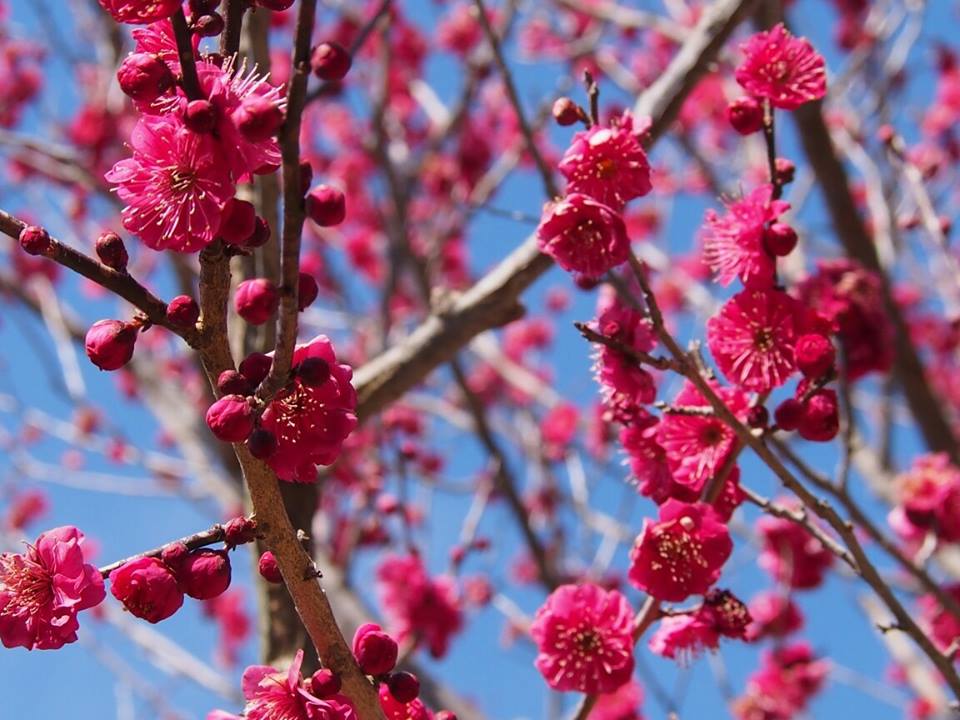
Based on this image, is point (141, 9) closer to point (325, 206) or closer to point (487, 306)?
point (325, 206)

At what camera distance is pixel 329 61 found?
1.09 metres

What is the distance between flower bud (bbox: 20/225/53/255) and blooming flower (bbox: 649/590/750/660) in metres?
1.14

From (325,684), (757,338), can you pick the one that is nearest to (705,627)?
(757,338)

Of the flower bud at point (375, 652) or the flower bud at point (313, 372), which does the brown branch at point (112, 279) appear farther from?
the flower bud at point (375, 652)

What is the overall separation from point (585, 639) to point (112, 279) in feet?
3.27

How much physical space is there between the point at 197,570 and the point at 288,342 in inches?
12.8

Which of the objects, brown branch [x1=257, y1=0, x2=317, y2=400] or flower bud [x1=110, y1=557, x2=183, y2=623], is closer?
brown branch [x1=257, y1=0, x2=317, y2=400]

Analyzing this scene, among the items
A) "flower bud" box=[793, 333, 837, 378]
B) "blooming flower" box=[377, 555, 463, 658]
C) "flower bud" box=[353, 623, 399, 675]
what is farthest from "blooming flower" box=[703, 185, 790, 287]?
"blooming flower" box=[377, 555, 463, 658]

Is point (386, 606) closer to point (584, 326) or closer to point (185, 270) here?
point (185, 270)

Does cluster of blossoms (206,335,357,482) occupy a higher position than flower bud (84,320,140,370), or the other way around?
flower bud (84,320,140,370)

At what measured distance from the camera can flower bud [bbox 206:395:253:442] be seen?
1.04 meters

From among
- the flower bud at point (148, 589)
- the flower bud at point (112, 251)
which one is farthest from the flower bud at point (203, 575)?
the flower bud at point (112, 251)

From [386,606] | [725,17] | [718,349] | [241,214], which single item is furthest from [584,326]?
[386,606]

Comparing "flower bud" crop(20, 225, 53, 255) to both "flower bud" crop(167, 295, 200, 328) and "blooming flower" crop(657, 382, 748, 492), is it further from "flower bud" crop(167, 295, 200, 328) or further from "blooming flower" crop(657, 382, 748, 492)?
"blooming flower" crop(657, 382, 748, 492)
